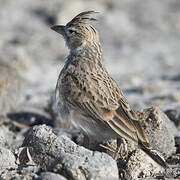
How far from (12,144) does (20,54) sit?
5.88 m

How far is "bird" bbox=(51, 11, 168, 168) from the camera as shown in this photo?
577cm

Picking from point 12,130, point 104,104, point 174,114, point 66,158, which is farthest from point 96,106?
point 12,130

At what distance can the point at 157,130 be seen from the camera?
21.8ft

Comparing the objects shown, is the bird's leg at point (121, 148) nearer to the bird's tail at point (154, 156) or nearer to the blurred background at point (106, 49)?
the bird's tail at point (154, 156)

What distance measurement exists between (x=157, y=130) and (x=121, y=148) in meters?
0.62

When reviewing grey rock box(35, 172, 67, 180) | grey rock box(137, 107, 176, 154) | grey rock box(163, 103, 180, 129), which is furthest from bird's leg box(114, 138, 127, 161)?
grey rock box(163, 103, 180, 129)

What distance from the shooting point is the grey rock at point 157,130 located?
6.65m

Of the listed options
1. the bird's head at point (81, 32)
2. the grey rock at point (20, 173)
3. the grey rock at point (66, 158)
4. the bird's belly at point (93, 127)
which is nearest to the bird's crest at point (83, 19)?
the bird's head at point (81, 32)

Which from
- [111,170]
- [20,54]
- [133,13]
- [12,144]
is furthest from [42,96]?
[133,13]

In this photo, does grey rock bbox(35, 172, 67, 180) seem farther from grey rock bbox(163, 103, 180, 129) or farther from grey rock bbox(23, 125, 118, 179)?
grey rock bbox(163, 103, 180, 129)

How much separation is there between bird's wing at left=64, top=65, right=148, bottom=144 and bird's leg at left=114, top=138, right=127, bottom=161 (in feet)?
0.94

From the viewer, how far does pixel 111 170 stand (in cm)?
509

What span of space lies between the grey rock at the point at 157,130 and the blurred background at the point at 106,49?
2176 millimetres

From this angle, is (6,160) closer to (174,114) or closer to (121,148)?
(121,148)
